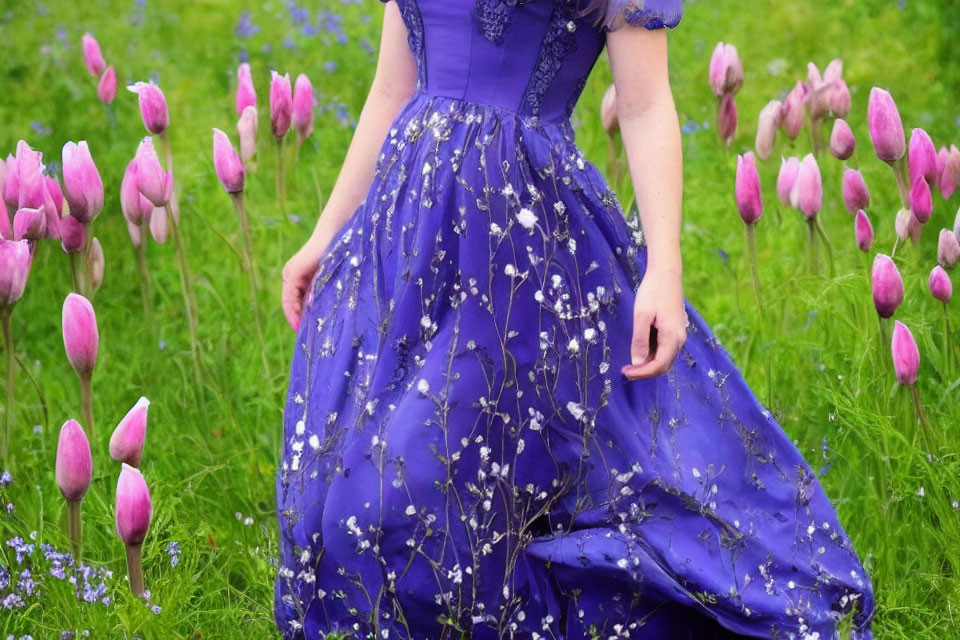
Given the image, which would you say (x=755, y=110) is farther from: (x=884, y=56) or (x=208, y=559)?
(x=208, y=559)

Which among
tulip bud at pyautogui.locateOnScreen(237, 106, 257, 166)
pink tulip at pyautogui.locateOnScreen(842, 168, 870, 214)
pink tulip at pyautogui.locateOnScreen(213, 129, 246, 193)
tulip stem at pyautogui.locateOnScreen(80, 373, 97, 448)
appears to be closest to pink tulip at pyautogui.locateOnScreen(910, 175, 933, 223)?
pink tulip at pyautogui.locateOnScreen(842, 168, 870, 214)

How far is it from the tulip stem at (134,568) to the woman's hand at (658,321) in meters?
0.89

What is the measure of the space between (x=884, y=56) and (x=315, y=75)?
2.43 m

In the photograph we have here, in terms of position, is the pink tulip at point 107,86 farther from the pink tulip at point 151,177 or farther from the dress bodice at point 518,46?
the dress bodice at point 518,46

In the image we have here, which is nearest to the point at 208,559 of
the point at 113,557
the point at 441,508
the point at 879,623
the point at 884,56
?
the point at 113,557

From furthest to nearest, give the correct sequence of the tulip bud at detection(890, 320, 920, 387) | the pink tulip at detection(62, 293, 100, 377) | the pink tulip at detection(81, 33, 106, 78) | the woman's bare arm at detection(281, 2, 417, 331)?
the pink tulip at detection(81, 33, 106, 78)
the tulip bud at detection(890, 320, 920, 387)
the woman's bare arm at detection(281, 2, 417, 331)
the pink tulip at detection(62, 293, 100, 377)

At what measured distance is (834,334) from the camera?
3.26 m

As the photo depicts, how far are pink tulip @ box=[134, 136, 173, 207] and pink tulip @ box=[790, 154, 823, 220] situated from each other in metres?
1.47

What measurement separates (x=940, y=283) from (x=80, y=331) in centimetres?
174

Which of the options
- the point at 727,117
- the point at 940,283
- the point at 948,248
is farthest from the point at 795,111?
the point at 940,283

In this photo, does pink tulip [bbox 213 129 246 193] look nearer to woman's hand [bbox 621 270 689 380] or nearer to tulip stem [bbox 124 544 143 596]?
tulip stem [bbox 124 544 143 596]

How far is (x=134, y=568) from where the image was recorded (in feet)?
7.17

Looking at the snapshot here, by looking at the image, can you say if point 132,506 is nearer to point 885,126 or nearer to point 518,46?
point 518,46

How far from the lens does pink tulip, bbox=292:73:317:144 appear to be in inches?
135
